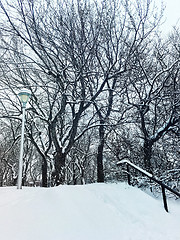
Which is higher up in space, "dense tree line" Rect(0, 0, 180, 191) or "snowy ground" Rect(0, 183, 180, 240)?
"dense tree line" Rect(0, 0, 180, 191)

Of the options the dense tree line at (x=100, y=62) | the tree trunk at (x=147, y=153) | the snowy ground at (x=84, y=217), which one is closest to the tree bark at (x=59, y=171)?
the dense tree line at (x=100, y=62)

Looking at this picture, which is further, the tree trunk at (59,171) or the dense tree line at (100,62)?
the tree trunk at (59,171)

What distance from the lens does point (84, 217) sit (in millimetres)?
3170

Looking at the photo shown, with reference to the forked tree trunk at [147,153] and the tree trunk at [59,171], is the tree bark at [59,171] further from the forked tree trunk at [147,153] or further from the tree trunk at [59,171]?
the forked tree trunk at [147,153]

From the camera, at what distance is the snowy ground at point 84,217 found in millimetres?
2480

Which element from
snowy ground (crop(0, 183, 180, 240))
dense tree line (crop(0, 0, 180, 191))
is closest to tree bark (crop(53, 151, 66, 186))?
dense tree line (crop(0, 0, 180, 191))

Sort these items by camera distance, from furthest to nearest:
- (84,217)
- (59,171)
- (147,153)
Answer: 1. (59,171)
2. (147,153)
3. (84,217)

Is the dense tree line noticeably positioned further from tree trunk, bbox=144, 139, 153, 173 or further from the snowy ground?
the snowy ground

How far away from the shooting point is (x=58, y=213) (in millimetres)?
3010

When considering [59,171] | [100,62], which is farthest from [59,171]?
[100,62]

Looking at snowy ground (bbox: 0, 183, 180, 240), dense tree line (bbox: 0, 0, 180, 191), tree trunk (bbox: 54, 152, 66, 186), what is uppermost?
dense tree line (bbox: 0, 0, 180, 191)

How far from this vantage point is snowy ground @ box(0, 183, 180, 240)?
2480 mm

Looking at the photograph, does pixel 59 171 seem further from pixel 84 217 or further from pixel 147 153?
pixel 84 217

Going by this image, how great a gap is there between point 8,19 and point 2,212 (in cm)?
705
